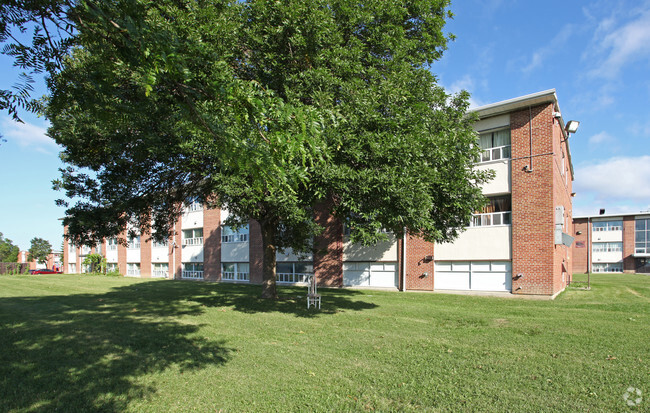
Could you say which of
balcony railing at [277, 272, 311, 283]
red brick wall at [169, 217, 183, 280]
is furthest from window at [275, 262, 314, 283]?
red brick wall at [169, 217, 183, 280]

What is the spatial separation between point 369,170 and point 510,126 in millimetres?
11722

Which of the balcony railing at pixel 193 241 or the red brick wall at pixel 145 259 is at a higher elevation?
the balcony railing at pixel 193 241

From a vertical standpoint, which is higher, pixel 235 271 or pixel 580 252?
pixel 235 271

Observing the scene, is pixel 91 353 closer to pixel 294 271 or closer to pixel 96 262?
pixel 294 271

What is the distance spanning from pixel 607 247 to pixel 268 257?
58.2 m

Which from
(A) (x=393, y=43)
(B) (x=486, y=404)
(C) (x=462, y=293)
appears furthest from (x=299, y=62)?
(C) (x=462, y=293)

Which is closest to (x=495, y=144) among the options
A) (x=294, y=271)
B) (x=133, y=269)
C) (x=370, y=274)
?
(x=370, y=274)

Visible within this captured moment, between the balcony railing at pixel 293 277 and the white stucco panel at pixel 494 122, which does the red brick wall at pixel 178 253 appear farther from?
the white stucco panel at pixel 494 122

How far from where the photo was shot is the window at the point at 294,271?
82.5ft

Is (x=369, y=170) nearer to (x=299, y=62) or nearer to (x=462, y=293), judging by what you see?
→ (x=299, y=62)

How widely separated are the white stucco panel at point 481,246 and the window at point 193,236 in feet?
70.2

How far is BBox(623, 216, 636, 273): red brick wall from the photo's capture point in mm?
52594

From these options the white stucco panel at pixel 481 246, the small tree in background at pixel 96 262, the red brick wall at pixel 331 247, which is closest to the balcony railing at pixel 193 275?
the red brick wall at pixel 331 247

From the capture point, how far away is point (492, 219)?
703 inches
